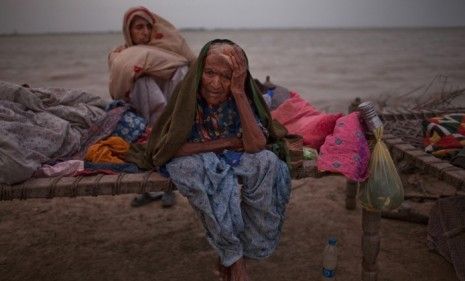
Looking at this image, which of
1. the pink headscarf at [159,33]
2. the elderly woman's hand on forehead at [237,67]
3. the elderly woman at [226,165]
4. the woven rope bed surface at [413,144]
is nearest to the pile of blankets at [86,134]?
the elderly woman at [226,165]

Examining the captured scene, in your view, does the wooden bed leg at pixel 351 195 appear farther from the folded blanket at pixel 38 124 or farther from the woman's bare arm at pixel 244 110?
the folded blanket at pixel 38 124

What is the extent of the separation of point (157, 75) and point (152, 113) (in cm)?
40

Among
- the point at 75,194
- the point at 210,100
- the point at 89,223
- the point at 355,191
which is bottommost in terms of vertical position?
the point at 89,223

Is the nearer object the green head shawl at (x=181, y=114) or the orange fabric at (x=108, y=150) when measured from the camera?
the green head shawl at (x=181, y=114)

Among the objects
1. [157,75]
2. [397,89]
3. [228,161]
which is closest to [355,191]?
[228,161]

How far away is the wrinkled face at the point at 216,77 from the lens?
249 centimetres

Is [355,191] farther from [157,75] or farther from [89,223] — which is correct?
[89,223]

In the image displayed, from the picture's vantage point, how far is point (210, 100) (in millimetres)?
2645

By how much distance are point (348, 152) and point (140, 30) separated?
2.68 meters

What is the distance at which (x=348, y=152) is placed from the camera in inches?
105

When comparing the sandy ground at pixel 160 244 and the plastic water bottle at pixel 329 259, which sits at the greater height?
the plastic water bottle at pixel 329 259

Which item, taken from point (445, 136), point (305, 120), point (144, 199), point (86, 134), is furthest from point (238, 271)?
point (144, 199)

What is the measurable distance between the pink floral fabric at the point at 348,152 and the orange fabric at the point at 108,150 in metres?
1.53

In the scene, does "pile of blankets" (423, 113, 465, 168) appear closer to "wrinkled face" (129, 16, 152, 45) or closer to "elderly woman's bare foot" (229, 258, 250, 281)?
"elderly woman's bare foot" (229, 258, 250, 281)
